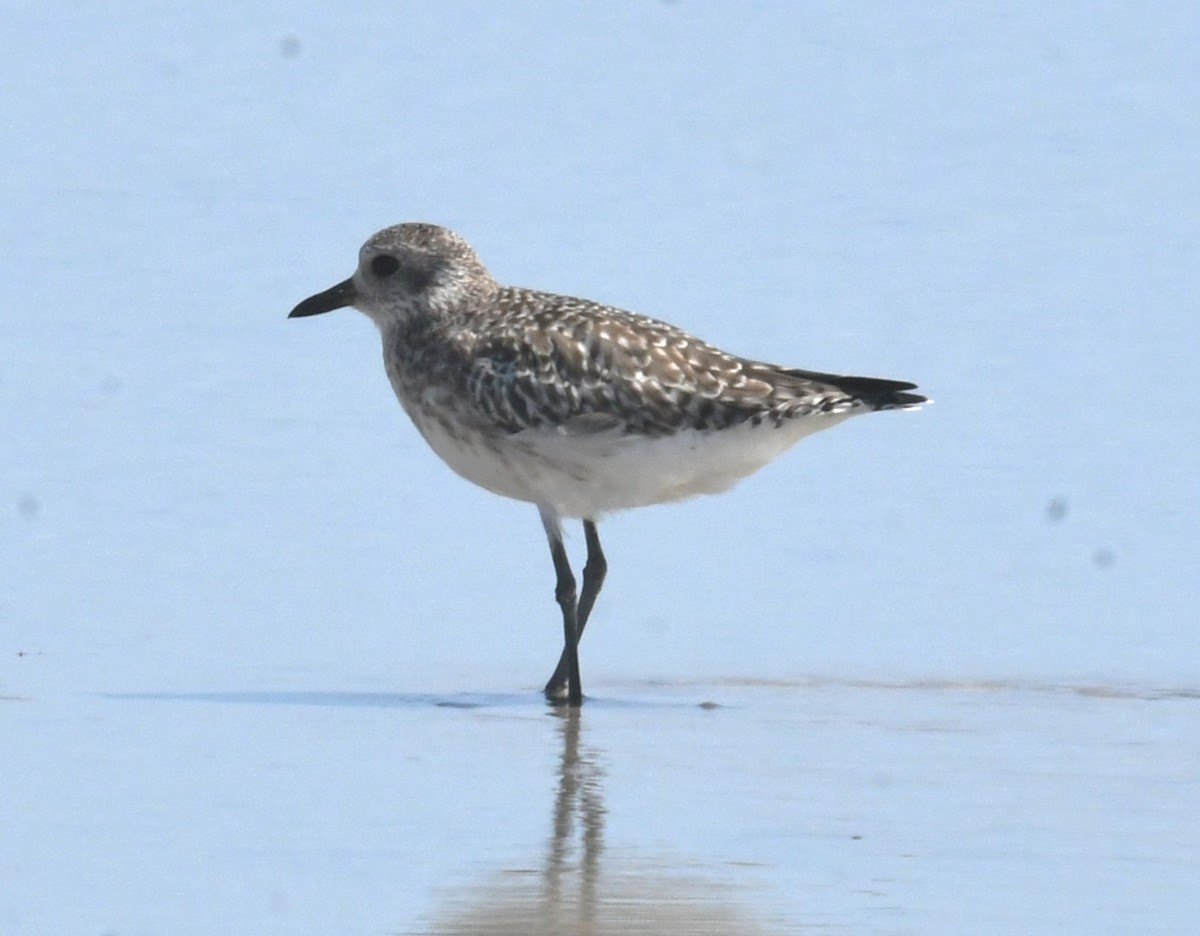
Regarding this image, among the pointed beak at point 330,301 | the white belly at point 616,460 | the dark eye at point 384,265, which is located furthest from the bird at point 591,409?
the pointed beak at point 330,301

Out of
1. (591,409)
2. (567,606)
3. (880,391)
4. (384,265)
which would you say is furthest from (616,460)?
(384,265)

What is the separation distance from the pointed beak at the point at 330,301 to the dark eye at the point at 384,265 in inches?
7.0

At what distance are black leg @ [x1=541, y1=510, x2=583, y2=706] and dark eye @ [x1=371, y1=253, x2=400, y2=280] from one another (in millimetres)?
1290

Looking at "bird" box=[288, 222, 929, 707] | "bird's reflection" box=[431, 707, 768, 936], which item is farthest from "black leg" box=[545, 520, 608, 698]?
"bird's reflection" box=[431, 707, 768, 936]

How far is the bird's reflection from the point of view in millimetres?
6746

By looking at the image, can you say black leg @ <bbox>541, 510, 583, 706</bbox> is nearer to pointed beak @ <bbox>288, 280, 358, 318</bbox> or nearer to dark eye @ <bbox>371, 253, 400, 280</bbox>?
dark eye @ <bbox>371, 253, 400, 280</bbox>

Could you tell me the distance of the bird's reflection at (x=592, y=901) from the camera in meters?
6.75

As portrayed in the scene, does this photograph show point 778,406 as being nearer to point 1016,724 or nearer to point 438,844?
point 1016,724

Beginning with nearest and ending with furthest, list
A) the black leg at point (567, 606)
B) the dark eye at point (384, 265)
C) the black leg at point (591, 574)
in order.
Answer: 1. the black leg at point (567, 606)
2. the black leg at point (591, 574)
3. the dark eye at point (384, 265)

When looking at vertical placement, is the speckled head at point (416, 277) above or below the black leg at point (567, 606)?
above

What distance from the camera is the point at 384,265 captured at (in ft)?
36.8

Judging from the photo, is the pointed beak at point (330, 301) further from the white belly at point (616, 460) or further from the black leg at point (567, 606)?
the black leg at point (567, 606)

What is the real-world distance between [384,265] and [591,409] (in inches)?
54.5

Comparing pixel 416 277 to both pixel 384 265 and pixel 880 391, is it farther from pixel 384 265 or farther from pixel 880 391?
pixel 880 391
